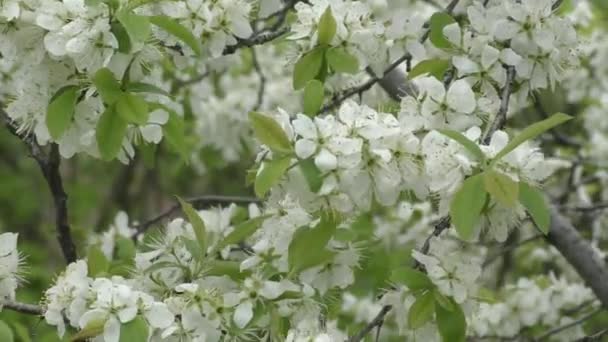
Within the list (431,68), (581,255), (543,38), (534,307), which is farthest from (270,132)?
(534,307)

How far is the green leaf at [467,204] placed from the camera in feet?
6.13

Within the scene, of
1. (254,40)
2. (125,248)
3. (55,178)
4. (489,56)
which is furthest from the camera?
(125,248)

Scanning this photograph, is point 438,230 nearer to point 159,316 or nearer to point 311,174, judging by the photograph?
point 311,174

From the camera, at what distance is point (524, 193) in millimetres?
1942

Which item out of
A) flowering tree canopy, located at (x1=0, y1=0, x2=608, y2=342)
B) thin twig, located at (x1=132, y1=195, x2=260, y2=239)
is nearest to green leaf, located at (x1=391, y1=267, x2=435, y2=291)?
flowering tree canopy, located at (x1=0, y1=0, x2=608, y2=342)

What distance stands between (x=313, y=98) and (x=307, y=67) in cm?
27

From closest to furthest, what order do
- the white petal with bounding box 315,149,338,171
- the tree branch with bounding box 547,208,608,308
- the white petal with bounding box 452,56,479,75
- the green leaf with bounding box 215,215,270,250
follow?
the white petal with bounding box 315,149,338,171, the green leaf with bounding box 215,215,270,250, the white petal with bounding box 452,56,479,75, the tree branch with bounding box 547,208,608,308

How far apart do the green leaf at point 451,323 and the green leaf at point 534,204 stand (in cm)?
35

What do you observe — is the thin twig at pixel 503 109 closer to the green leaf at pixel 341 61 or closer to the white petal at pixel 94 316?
the green leaf at pixel 341 61

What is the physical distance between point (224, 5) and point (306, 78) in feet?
0.85

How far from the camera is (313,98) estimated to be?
2064 mm

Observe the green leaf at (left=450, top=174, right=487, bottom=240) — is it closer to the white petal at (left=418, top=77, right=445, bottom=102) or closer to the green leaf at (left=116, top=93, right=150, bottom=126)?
the white petal at (left=418, top=77, right=445, bottom=102)

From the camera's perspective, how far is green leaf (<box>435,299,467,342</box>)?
2.19 m

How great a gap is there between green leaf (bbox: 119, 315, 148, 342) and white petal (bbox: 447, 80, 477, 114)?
2.47 ft
